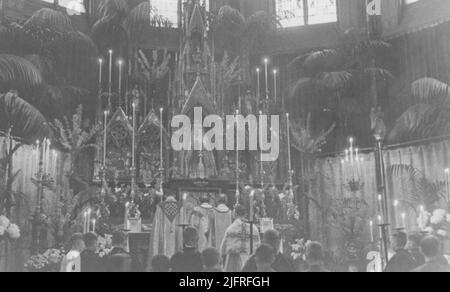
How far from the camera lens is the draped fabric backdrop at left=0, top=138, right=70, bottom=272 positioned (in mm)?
13962

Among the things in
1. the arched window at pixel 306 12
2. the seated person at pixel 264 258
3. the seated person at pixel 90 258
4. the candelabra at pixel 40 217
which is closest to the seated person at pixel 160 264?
the seated person at pixel 90 258

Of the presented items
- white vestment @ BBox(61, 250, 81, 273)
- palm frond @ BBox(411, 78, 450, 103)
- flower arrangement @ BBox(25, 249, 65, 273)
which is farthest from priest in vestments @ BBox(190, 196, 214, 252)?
palm frond @ BBox(411, 78, 450, 103)

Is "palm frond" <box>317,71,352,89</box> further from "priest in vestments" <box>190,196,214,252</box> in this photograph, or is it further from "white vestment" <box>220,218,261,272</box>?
"white vestment" <box>220,218,261,272</box>

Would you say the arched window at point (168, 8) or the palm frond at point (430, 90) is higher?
the arched window at point (168, 8)

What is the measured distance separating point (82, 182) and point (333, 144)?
735cm

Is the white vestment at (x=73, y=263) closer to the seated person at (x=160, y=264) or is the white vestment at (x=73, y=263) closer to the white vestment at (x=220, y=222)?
the seated person at (x=160, y=264)

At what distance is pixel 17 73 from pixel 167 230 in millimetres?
5527

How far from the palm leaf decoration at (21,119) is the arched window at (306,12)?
889cm

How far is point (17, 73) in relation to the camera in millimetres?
14086

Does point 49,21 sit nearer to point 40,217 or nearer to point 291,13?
point 40,217

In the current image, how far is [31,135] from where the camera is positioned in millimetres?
14297

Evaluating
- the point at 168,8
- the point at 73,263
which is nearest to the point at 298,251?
the point at 73,263

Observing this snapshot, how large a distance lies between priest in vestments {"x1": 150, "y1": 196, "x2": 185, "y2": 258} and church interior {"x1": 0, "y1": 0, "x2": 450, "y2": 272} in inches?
0.9

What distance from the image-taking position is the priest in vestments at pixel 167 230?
1180 cm
